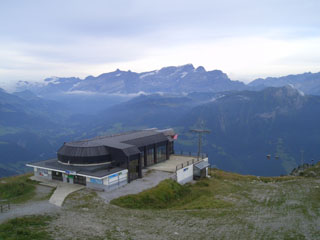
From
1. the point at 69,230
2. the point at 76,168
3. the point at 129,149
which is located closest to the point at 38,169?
the point at 76,168

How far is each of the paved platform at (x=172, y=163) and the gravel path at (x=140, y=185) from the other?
2861 mm

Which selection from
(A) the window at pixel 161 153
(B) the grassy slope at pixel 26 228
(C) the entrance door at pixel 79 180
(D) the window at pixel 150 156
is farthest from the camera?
(A) the window at pixel 161 153

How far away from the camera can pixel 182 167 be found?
60.0 m

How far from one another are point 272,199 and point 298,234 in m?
17.8

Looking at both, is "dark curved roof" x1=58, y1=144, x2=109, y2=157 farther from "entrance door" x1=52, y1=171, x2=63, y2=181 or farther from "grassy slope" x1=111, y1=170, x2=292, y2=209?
"grassy slope" x1=111, y1=170, x2=292, y2=209

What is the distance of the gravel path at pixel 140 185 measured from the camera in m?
45.2

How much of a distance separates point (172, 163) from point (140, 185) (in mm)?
18760

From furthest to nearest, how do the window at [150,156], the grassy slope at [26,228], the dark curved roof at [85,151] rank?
the window at [150,156], the dark curved roof at [85,151], the grassy slope at [26,228]

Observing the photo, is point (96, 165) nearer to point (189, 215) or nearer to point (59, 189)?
point (59, 189)

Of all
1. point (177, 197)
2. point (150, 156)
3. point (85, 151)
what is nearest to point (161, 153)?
point (150, 156)

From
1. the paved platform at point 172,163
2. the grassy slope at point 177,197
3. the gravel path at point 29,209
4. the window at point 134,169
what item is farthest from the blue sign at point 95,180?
the paved platform at point 172,163

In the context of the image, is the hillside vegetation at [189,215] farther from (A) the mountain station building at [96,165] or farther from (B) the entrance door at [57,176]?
(B) the entrance door at [57,176]

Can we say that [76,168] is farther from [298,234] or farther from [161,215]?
[298,234]

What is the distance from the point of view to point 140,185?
5075 cm
